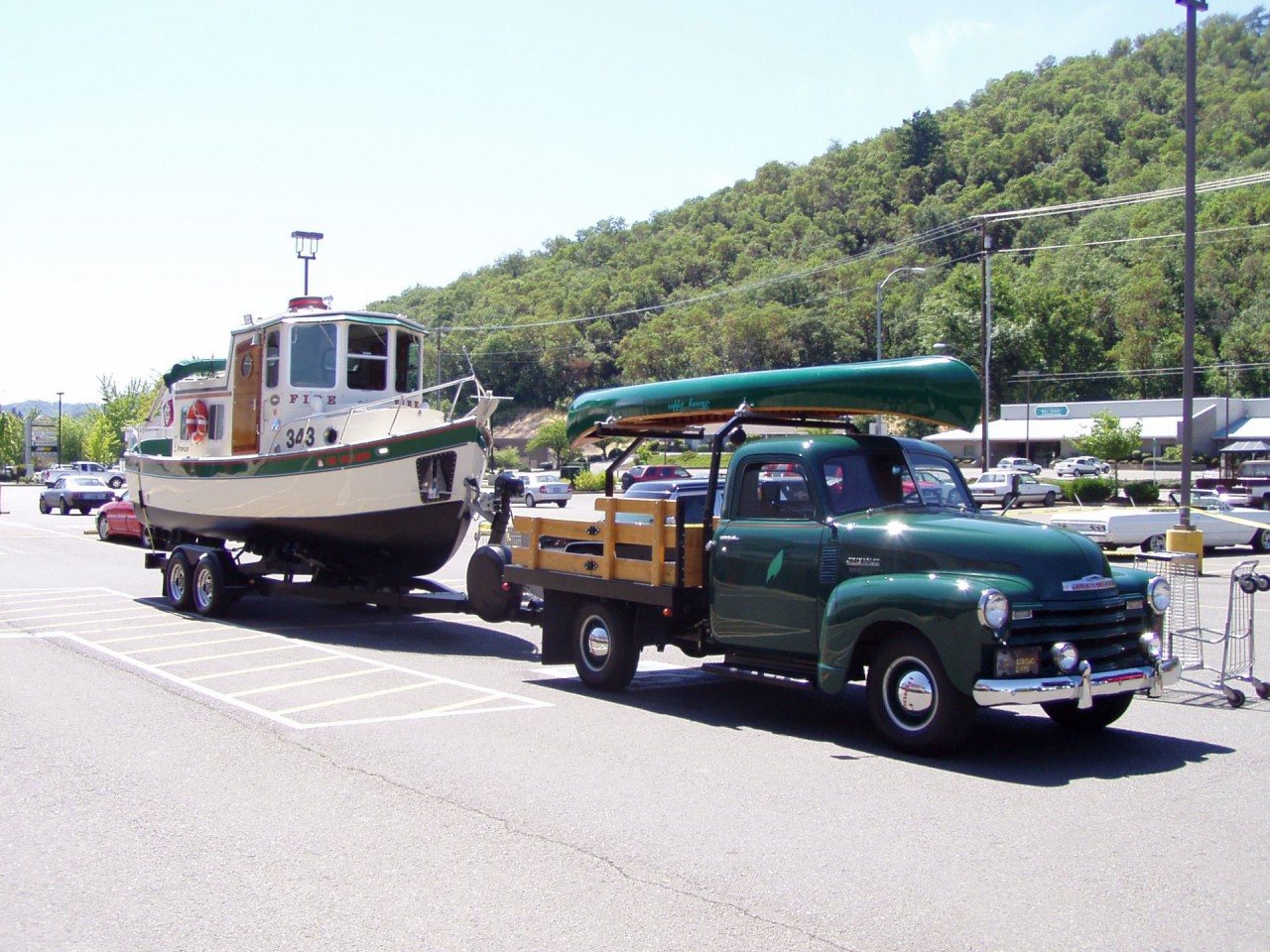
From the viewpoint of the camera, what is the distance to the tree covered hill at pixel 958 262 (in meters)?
93.1

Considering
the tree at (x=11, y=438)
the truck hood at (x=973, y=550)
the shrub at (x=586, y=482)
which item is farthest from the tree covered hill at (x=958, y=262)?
the truck hood at (x=973, y=550)

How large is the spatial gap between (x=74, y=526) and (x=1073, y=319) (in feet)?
264

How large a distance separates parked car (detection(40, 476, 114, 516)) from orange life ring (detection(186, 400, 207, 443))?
96.6 ft

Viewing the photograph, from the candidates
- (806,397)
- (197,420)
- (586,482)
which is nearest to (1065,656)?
(806,397)

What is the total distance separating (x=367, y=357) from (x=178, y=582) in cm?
399

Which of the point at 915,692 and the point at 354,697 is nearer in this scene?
the point at 915,692

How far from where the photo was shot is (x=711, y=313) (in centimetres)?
10488

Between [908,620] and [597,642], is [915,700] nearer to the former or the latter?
[908,620]

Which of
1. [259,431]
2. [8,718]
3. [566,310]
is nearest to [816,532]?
[8,718]

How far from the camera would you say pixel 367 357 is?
51.6ft

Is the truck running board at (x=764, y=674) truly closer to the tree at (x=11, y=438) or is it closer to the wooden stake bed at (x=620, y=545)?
the wooden stake bed at (x=620, y=545)

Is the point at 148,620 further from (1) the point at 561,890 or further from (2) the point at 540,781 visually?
(1) the point at 561,890

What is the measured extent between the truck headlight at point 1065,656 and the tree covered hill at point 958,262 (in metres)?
61.0

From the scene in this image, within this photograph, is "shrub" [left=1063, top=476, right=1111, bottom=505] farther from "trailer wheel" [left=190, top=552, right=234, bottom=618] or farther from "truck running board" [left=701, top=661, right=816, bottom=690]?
"truck running board" [left=701, top=661, right=816, bottom=690]
